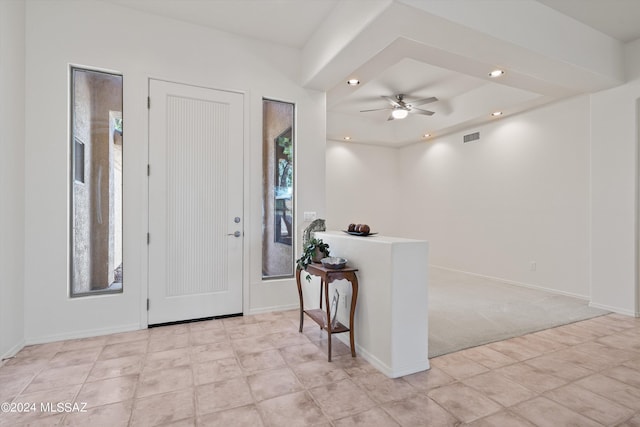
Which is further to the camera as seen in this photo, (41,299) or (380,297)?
(41,299)

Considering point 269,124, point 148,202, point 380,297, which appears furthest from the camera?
point 269,124

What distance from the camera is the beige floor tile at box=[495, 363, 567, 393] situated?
2.14m

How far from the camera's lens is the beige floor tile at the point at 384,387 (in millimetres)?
2012

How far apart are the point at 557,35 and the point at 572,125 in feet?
5.60

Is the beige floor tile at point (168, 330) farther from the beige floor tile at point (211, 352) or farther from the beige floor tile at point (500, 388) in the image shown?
the beige floor tile at point (500, 388)

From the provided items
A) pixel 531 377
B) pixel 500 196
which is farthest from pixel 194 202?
pixel 500 196

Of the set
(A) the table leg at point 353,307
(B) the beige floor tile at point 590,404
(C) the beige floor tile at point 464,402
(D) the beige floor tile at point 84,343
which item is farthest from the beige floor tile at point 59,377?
(B) the beige floor tile at point 590,404

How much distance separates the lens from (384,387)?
212cm

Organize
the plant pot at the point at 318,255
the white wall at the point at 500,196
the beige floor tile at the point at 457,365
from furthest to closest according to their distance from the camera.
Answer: the white wall at the point at 500,196 → the plant pot at the point at 318,255 → the beige floor tile at the point at 457,365

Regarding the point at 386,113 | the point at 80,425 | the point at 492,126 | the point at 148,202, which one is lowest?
the point at 80,425

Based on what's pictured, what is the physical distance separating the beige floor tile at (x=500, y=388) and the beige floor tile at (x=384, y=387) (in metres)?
0.44

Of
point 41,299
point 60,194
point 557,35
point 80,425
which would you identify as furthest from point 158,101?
point 557,35

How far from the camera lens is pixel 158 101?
127 inches

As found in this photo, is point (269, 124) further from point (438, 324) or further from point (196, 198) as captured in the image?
point (438, 324)
